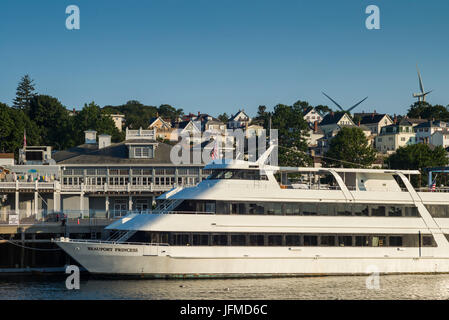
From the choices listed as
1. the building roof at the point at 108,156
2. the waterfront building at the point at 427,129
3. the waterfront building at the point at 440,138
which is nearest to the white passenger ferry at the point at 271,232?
the building roof at the point at 108,156

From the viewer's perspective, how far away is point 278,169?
119ft

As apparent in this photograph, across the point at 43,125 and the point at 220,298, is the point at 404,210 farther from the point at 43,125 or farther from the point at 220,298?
the point at 43,125

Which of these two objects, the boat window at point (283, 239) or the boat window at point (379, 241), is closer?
the boat window at point (283, 239)

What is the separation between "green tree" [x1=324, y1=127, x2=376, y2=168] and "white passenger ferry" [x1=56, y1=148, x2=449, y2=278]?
38.9 metres

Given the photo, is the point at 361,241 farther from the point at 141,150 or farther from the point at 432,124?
the point at 432,124

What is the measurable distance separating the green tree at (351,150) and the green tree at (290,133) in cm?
359

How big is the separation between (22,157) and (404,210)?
36.1 meters

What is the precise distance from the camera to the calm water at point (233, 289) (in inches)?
1176

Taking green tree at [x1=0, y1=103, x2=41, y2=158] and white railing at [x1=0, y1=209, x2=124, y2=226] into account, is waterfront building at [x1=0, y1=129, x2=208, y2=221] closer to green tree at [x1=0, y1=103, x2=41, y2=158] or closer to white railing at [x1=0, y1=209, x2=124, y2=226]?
white railing at [x1=0, y1=209, x2=124, y2=226]

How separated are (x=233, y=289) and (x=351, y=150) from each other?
49417mm

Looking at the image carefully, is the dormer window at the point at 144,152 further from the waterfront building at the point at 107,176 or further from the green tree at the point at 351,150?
the green tree at the point at 351,150

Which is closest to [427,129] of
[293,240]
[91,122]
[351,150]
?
[351,150]

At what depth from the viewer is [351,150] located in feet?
255
